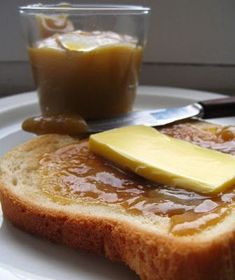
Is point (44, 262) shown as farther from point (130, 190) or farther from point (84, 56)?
point (84, 56)

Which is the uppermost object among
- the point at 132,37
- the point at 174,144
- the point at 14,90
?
the point at 132,37

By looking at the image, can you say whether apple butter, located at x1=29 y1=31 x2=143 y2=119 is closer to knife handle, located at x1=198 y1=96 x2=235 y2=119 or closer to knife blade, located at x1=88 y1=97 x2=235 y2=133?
knife blade, located at x1=88 y1=97 x2=235 y2=133

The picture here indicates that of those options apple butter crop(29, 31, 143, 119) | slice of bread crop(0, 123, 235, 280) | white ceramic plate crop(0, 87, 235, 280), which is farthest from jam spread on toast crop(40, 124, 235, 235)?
apple butter crop(29, 31, 143, 119)

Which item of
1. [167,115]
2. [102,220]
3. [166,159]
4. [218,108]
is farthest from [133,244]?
[218,108]

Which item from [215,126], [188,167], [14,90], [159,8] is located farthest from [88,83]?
[14,90]

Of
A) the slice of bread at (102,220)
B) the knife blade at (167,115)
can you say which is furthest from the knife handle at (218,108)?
the slice of bread at (102,220)

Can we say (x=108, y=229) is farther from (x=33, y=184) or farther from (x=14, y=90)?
(x=14, y=90)
